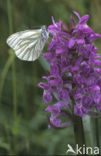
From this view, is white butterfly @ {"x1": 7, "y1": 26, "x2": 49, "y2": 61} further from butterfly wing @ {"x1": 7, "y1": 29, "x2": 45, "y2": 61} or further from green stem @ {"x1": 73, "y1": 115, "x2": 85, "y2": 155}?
green stem @ {"x1": 73, "y1": 115, "x2": 85, "y2": 155}

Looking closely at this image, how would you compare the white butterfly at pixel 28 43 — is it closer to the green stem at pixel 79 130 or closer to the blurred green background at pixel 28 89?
the blurred green background at pixel 28 89

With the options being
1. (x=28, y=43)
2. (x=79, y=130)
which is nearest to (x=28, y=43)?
(x=28, y=43)

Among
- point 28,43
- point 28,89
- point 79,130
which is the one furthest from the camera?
point 28,89

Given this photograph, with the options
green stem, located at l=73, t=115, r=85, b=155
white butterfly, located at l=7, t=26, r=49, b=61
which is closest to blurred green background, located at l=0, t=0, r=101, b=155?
white butterfly, located at l=7, t=26, r=49, b=61

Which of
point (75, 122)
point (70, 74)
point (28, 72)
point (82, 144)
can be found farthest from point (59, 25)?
point (28, 72)

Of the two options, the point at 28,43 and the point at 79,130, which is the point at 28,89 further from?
the point at 79,130

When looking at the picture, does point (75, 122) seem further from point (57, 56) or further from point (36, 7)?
point (36, 7)
